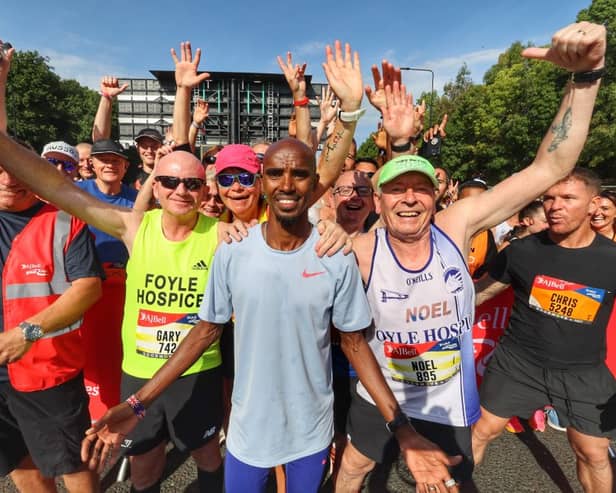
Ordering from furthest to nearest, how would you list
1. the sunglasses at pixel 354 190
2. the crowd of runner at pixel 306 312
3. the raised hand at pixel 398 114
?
the sunglasses at pixel 354 190
the raised hand at pixel 398 114
the crowd of runner at pixel 306 312

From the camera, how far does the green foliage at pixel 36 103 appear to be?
117 ft

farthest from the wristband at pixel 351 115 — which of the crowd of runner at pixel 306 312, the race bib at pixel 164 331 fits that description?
the race bib at pixel 164 331

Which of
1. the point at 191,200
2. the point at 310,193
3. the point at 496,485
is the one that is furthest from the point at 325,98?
the point at 496,485

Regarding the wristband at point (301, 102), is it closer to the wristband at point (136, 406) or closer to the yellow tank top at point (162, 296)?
the yellow tank top at point (162, 296)

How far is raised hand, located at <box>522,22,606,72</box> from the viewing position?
1986mm

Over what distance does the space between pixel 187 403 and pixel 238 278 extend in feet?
3.62

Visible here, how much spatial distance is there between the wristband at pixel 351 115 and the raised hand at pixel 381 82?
13.1 inches

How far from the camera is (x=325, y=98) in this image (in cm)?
513

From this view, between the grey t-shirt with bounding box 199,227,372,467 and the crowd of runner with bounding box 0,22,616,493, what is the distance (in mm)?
11

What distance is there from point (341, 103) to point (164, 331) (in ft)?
7.42

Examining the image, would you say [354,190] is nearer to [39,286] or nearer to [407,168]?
[407,168]

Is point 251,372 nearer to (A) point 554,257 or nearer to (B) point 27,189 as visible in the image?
(B) point 27,189

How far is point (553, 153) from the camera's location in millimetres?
2297

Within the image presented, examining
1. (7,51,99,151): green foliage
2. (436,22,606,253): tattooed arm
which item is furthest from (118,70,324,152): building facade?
(436,22,606,253): tattooed arm
